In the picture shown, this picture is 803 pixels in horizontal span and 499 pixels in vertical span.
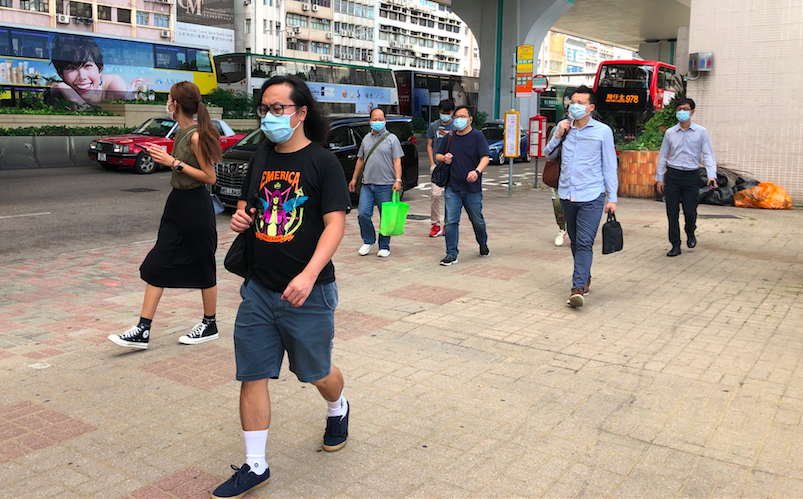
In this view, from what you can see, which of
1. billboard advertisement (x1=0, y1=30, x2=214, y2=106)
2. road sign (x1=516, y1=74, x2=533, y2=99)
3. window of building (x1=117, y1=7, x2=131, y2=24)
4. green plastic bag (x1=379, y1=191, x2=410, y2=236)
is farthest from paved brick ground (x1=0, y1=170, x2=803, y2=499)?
window of building (x1=117, y1=7, x2=131, y2=24)

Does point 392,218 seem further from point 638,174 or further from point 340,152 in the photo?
point 638,174

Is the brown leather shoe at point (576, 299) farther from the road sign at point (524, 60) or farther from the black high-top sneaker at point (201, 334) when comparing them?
the road sign at point (524, 60)

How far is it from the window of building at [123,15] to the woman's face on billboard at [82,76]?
1719 inches

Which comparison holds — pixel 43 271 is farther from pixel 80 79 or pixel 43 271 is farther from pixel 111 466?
pixel 80 79

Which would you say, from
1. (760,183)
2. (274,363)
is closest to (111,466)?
(274,363)

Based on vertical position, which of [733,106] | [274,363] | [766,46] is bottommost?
[274,363]

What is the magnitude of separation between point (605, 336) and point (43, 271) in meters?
5.65

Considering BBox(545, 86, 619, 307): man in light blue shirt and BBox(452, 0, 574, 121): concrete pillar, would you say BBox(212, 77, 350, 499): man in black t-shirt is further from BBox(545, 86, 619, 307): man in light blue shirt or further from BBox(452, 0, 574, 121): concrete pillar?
BBox(452, 0, 574, 121): concrete pillar

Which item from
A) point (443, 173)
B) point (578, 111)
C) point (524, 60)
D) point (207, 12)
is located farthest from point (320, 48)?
point (578, 111)

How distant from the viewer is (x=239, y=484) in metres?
3.00

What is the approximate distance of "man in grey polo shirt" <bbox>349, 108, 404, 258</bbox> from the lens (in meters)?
8.64

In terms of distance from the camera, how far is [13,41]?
73.3 ft

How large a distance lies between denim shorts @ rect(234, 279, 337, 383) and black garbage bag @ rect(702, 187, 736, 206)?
12.3 m

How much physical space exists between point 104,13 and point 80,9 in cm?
225
